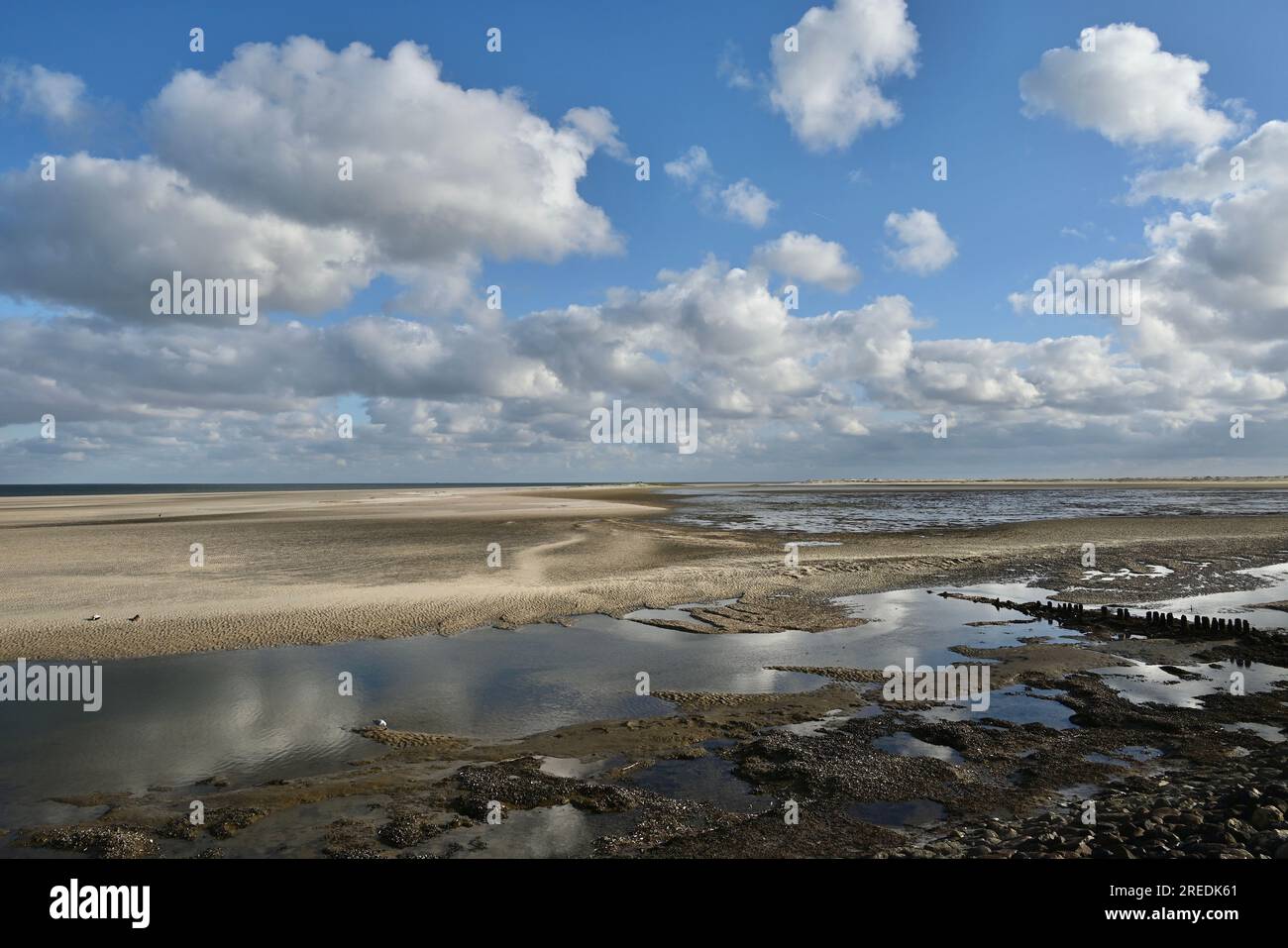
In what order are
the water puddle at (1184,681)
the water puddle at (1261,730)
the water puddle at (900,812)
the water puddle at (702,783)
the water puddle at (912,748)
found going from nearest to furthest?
the water puddle at (900,812) < the water puddle at (702,783) < the water puddle at (912,748) < the water puddle at (1261,730) < the water puddle at (1184,681)

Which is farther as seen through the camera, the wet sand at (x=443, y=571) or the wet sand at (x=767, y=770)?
the wet sand at (x=443, y=571)

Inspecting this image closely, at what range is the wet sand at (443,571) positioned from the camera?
19.3m

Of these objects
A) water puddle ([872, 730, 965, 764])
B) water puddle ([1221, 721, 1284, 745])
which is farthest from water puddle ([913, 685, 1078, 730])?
water puddle ([1221, 721, 1284, 745])

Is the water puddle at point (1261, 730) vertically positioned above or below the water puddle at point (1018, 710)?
above

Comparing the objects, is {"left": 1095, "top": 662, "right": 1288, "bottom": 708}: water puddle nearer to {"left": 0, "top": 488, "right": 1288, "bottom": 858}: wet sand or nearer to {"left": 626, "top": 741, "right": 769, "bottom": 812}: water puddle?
{"left": 0, "top": 488, "right": 1288, "bottom": 858}: wet sand

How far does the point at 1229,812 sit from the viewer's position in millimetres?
7828

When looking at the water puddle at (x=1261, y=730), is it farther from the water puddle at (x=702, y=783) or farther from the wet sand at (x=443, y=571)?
the wet sand at (x=443, y=571)

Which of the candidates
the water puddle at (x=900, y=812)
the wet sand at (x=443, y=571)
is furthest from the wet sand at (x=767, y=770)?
the wet sand at (x=443, y=571)

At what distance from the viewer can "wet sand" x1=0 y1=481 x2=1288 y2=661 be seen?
19.3 meters

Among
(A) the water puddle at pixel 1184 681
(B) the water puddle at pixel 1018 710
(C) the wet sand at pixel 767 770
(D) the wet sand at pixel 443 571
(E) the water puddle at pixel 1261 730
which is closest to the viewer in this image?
(C) the wet sand at pixel 767 770

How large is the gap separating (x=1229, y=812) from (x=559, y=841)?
7.76 metres

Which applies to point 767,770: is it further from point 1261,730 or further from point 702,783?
point 1261,730

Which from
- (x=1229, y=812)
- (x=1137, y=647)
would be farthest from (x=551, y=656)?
(x=1137, y=647)

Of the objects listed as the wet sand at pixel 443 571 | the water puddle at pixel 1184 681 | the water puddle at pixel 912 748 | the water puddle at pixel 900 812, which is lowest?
the water puddle at pixel 1184 681
